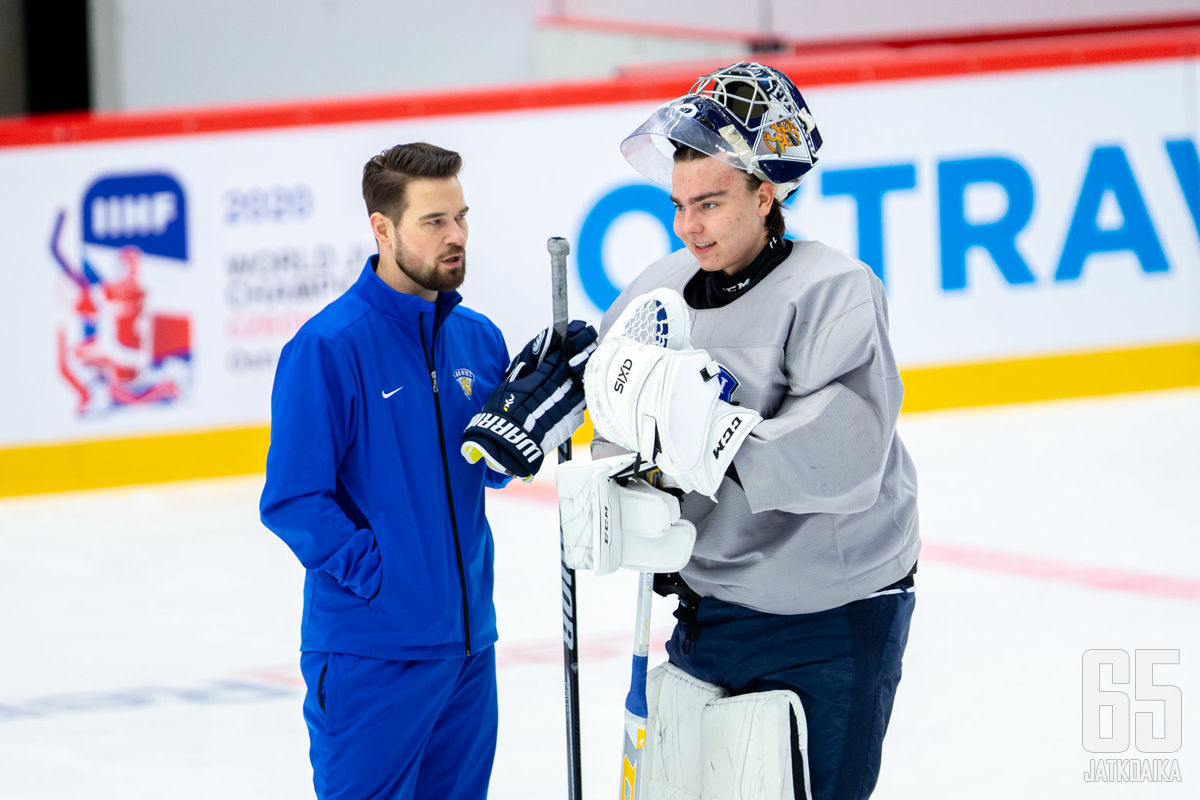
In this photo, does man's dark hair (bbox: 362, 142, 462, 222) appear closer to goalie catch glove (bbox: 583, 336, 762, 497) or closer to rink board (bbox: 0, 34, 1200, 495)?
goalie catch glove (bbox: 583, 336, 762, 497)

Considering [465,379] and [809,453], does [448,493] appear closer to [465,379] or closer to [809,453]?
[465,379]

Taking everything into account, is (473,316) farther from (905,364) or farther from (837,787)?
(905,364)

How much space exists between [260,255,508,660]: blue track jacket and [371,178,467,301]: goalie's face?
4 centimetres

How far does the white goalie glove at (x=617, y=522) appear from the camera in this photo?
196 centimetres

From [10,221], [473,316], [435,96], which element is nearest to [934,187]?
[435,96]

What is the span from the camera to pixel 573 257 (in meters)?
6.70

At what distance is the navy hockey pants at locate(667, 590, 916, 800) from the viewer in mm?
2025

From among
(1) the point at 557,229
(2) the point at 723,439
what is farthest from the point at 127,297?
(2) the point at 723,439

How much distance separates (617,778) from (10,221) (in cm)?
399

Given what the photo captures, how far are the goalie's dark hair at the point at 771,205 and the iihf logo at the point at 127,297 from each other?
4.67 metres

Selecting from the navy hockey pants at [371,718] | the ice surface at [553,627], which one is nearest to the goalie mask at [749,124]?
the navy hockey pants at [371,718]

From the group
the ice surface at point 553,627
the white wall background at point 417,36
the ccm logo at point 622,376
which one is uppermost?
the white wall background at point 417,36

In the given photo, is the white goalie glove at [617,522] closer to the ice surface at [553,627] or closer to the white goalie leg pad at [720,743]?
the white goalie leg pad at [720,743]

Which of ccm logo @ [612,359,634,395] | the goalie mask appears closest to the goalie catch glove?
ccm logo @ [612,359,634,395]
